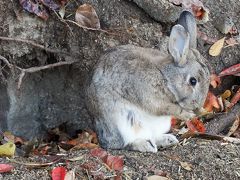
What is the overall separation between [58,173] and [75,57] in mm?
2067

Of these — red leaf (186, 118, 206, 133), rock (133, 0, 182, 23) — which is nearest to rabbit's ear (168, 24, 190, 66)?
red leaf (186, 118, 206, 133)

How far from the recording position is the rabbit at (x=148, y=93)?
591cm

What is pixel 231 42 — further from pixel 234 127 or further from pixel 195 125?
pixel 195 125

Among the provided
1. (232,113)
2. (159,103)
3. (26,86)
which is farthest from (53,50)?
(232,113)

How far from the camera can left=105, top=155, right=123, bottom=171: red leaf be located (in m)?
5.45

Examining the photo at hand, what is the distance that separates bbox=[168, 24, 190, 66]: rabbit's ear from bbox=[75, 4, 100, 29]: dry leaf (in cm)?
117

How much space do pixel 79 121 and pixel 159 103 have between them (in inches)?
75.0

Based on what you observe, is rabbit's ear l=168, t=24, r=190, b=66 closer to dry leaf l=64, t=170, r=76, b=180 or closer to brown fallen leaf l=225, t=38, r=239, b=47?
dry leaf l=64, t=170, r=76, b=180

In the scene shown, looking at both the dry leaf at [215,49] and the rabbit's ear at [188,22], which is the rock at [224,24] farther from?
the rabbit's ear at [188,22]

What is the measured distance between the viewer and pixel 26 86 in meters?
7.33

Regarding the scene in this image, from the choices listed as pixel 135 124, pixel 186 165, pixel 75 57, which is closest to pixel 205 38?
pixel 75 57

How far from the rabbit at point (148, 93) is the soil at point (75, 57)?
233 millimetres

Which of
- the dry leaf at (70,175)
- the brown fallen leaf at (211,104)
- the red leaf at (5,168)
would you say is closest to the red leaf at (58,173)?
the dry leaf at (70,175)

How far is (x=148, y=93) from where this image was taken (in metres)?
5.96
